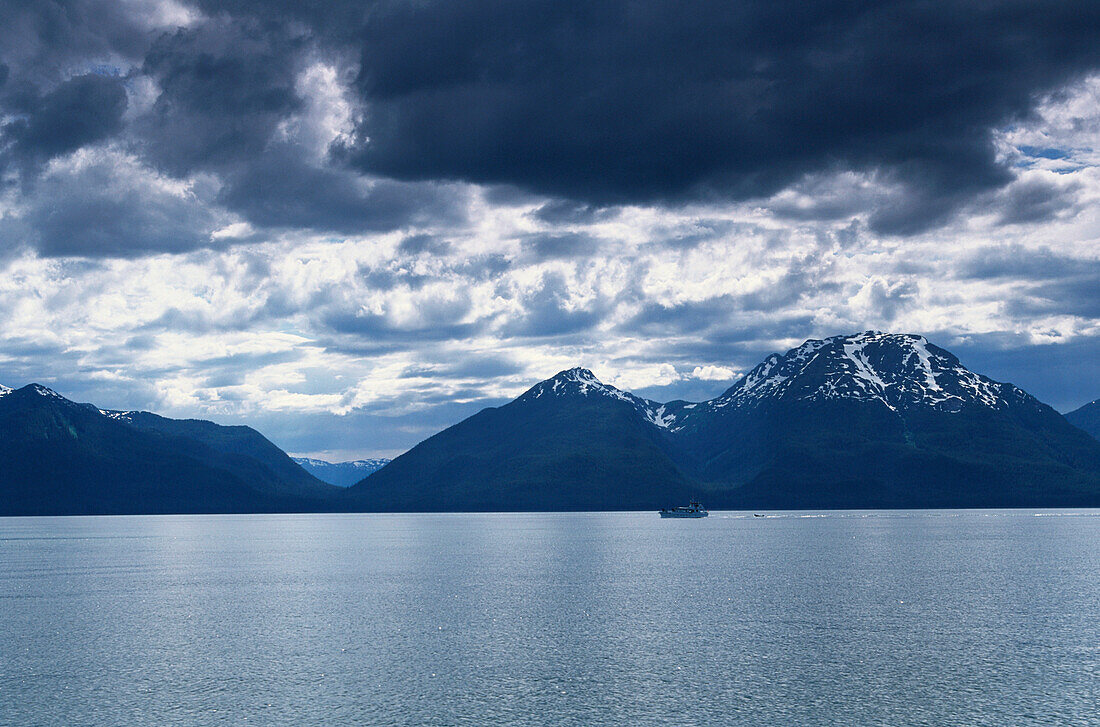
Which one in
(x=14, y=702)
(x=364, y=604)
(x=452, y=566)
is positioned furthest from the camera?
(x=452, y=566)

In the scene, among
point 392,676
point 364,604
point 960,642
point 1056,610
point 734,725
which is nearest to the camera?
point 734,725

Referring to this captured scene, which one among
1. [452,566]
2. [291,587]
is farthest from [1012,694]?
A: [452,566]

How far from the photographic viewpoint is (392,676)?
65312 millimetres

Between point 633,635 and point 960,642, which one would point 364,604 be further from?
point 960,642

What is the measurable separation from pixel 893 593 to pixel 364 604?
60377mm

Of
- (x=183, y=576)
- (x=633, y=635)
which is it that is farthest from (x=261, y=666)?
(x=183, y=576)

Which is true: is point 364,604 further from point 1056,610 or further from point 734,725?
point 1056,610

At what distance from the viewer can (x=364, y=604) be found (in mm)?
105438

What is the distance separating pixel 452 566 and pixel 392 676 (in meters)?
101

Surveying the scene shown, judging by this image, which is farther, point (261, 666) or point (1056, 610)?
point (1056, 610)

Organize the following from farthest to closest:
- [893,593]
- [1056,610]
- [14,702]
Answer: [893,593] < [1056,610] < [14,702]

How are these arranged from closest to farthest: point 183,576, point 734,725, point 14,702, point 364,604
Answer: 1. point 734,725
2. point 14,702
3. point 364,604
4. point 183,576

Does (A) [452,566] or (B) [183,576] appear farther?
(A) [452,566]

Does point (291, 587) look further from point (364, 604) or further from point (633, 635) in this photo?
point (633, 635)
